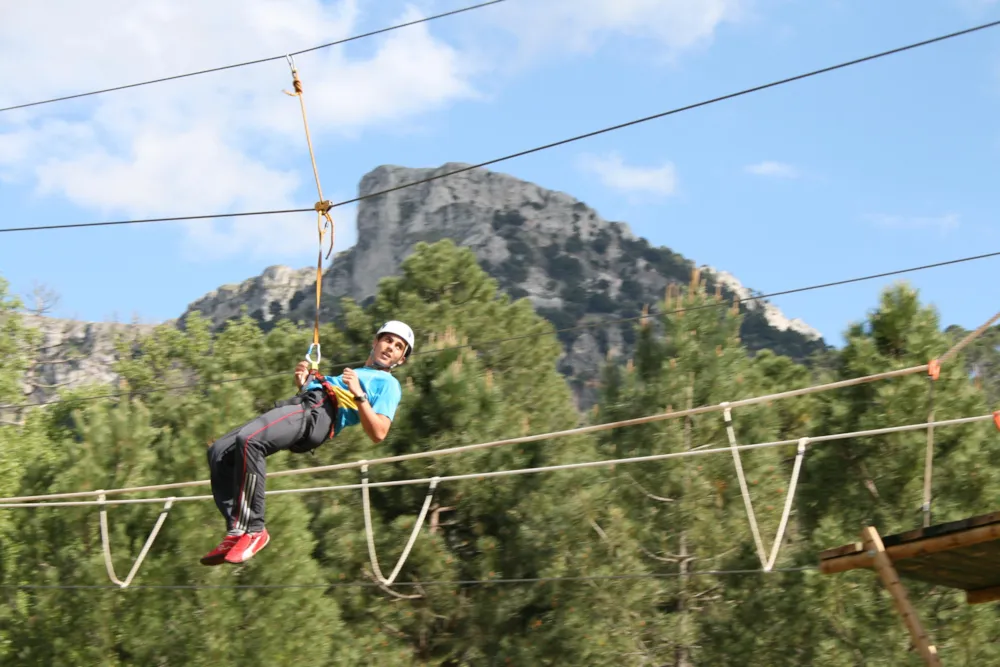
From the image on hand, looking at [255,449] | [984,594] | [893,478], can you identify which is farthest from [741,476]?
[893,478]

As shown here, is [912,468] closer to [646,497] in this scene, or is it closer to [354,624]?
[646,497]

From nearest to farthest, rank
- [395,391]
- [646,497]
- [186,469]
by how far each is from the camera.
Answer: [395,391] < [186,469] < [646,497]

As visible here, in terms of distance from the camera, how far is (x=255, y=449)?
16.9 feet

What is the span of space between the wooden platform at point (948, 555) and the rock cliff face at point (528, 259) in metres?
95.3

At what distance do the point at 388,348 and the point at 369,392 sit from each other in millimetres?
258

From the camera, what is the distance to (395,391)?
5.32 m

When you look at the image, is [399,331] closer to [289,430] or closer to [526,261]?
[289,430]

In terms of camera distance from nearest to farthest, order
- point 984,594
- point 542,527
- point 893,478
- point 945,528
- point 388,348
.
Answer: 1. point 945,528
2. point 984,594
3. point 388,348
4. point 893,478
5. point 542,527

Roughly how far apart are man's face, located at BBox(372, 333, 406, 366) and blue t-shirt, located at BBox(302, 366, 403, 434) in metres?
0.07

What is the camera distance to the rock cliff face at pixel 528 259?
346 feet

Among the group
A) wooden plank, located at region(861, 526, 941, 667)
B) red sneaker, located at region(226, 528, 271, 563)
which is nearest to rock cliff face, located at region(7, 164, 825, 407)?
red sneaker, located at region(226, 528, 271, 563)

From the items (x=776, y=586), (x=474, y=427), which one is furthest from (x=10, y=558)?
(x=776, y=586)

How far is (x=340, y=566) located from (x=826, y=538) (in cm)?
670

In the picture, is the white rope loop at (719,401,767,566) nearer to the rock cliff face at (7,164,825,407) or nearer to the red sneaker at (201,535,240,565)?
the red sneaker at (201,535,240,565)
